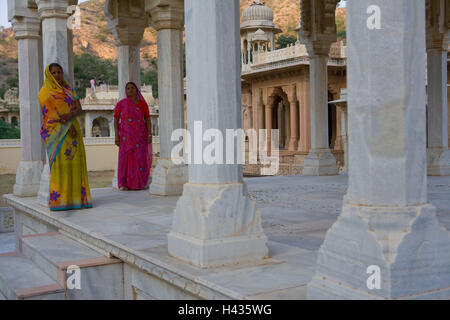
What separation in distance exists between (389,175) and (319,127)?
24.8 feet

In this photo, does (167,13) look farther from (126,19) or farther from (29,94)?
(29,94)

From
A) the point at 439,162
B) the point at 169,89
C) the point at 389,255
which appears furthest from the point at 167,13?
the point at 389,255

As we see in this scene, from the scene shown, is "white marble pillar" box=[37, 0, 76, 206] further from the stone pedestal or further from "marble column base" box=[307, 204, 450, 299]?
"marble column base" box=[307, 204, 450, 299]

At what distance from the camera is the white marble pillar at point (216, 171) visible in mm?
3480

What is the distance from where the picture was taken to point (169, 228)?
15.6 ft

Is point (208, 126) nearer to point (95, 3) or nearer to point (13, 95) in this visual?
point (13, 95)

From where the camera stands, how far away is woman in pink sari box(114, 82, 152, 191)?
800 cm

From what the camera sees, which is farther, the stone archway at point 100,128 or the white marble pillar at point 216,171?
the stone archway at point 100,128

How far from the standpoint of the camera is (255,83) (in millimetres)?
27734

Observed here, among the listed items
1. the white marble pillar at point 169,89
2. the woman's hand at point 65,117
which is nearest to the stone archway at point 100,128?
the white marble pillar at point 169,89

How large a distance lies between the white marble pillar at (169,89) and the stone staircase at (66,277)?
2784 millimetres

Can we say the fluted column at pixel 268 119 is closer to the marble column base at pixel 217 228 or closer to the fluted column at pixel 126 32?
the fluted column at pixel 126 32

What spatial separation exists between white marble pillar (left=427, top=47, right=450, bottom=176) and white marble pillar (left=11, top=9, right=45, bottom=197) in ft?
22.8

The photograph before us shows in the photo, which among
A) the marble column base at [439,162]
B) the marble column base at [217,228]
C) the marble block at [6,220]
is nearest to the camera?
the marble column base at [217,228]
